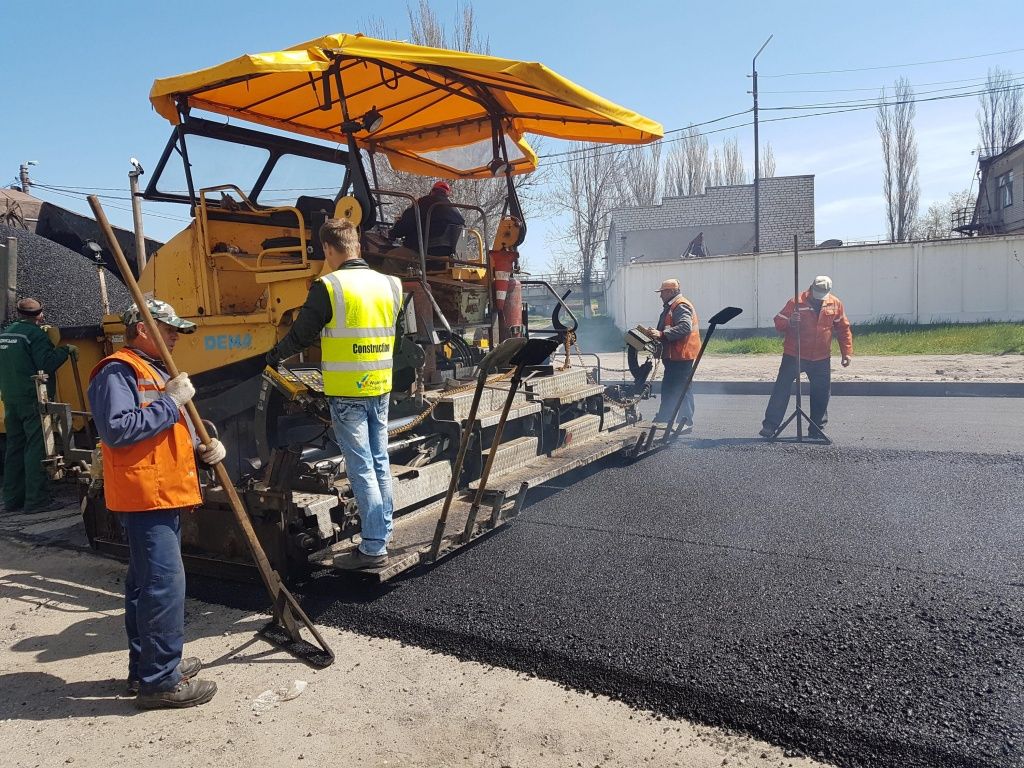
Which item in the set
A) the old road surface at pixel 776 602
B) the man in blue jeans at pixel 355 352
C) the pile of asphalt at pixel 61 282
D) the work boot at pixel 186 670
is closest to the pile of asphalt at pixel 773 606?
the old road surface at pixel 776 602

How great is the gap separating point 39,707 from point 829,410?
8761mm

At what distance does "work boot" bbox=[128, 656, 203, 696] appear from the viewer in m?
3.10

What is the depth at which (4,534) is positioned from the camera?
5598mm

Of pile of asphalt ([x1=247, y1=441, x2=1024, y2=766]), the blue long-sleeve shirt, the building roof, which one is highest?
the building roof

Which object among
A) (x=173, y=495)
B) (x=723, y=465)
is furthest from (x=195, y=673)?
(x=723, y=465)

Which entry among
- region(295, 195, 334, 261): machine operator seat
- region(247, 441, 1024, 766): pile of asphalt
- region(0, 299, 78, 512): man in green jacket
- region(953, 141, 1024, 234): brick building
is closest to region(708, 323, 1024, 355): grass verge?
region(247, 441, 1024, 766): pile of asphalt

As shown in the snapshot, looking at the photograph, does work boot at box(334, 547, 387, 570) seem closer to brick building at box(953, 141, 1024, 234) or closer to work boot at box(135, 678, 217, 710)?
work boot at box(135, 678, 217, 710)

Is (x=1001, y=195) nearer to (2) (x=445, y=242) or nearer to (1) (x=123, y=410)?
(2) (x=445, y=242)

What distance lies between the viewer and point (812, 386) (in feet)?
25.1

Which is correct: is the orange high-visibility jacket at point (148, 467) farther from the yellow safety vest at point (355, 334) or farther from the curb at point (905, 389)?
the curb at point (905, 389)

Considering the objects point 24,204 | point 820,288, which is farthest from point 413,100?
point 24,204

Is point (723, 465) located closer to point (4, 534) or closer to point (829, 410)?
point (829, 410)

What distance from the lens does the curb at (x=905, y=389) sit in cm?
1038

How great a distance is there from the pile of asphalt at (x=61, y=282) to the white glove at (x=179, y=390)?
5259mm
